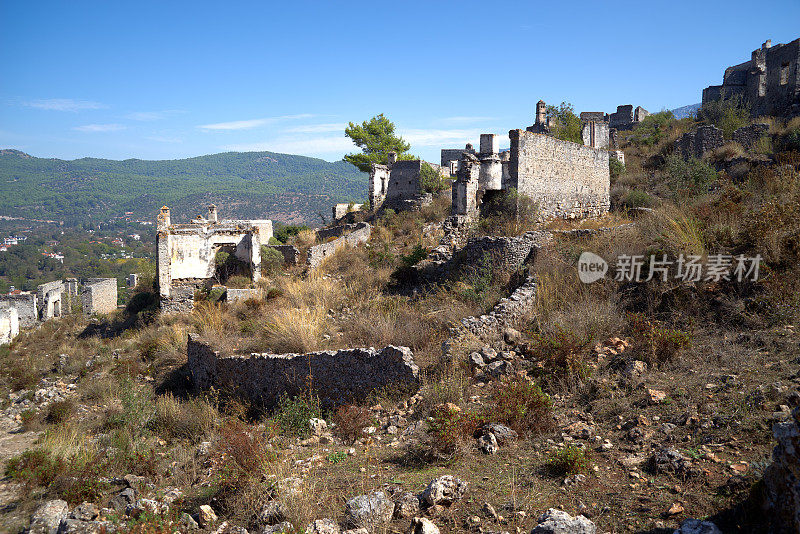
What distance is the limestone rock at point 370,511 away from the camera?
150 inches

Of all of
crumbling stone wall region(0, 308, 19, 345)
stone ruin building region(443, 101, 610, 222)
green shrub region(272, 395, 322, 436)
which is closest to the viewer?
green shrub region(272, 395, 322, 436)

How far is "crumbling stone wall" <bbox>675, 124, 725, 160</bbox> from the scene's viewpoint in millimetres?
19250

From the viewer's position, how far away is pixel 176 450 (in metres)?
7.09

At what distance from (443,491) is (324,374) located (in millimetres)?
3817

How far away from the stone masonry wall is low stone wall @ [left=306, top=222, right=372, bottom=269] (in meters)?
7.47

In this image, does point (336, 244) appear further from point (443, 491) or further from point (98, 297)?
point (98, 297)

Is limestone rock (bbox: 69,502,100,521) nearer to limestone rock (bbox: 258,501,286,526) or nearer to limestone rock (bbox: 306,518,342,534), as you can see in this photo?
limestone rock (bbox: 258,501,286,526)

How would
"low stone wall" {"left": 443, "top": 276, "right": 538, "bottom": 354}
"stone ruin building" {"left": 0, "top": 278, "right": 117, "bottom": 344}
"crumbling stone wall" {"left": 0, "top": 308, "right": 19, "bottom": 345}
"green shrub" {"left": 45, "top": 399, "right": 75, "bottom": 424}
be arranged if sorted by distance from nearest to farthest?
"low stone wall" {"left": 443, "top": 276, "right": 538, "bottom": 354}, "green shrub" {"left": 45, "top": 399, "right": 75, "bottom": 424}, "crumbling stone wall" {"left": 0, "top": 308, "right": 19, "bottom": 345}, "stone ruin building" {"left": 0, "top": 278, "right": 117, "bottom": 344}

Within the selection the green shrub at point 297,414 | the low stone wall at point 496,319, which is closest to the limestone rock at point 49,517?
the green shrub at point 297,414

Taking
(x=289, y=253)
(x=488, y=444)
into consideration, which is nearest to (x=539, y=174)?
(x=289, y=253)

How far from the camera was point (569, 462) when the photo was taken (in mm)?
4055

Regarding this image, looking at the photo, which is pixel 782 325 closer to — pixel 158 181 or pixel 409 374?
Answer: pixel 409 374

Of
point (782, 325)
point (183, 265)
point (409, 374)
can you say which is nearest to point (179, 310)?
point (183, 265)

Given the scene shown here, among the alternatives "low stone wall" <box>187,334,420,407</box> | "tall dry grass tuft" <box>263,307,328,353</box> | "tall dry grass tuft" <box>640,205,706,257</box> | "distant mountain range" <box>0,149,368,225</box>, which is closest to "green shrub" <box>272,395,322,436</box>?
"low stone wall" <box>187,334,420,407</box>
